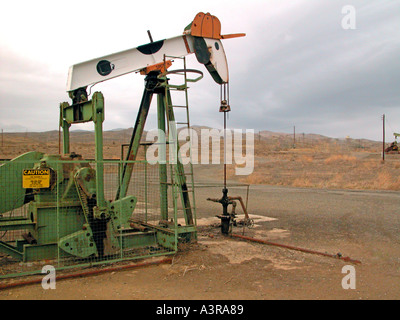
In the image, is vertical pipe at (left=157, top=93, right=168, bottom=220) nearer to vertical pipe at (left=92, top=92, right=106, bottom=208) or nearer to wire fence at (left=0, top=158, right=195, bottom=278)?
wire fence at (left=0, top=158, right=195, bottom=278)

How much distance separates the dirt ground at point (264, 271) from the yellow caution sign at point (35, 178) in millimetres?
1710

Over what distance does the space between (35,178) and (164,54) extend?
3449 mm

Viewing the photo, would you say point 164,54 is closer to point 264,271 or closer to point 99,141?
point 99,141

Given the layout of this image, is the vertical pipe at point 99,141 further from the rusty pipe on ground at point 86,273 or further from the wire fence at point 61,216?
the rusty pipe on ground at point 86,273

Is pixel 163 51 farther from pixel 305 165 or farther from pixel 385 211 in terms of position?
pixel 305 165

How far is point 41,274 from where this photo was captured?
589cm

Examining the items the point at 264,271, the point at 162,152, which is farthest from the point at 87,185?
the point at 264,271

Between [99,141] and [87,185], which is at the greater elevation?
[99,141]

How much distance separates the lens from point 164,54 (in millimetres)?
7496

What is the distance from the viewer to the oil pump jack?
21.1 feet

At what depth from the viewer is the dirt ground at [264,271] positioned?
5195 millimetres

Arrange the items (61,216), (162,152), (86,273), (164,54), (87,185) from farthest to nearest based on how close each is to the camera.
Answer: (162,152) < (164,54) < (87,185) < (61,216) < (86,273)

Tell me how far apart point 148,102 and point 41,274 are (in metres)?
4.04
